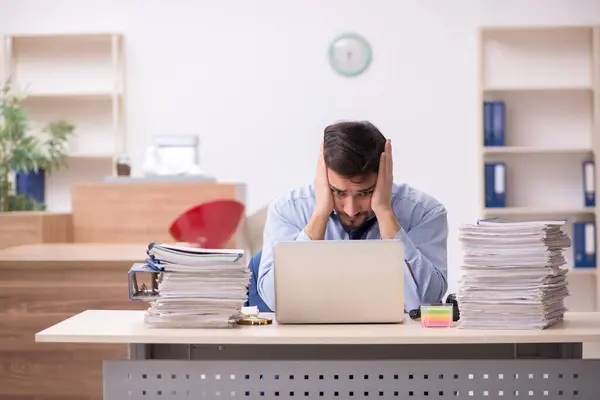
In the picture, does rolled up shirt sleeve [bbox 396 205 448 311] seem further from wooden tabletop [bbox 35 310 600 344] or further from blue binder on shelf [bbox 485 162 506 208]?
blue binder on shelf [bbox 485 162 506 208]

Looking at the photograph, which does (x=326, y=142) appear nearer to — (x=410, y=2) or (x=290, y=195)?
(x=290, y=195)

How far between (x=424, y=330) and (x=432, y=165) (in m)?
4.25

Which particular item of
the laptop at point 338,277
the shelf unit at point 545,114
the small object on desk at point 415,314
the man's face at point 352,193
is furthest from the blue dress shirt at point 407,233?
the shelf unit at point 545,114

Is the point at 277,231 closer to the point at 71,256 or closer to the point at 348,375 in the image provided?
the point at 348,375

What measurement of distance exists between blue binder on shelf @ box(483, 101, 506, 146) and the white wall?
171 mm

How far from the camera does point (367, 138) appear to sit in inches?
106

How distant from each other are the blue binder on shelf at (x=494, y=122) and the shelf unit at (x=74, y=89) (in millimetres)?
2433

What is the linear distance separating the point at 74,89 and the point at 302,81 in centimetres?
155

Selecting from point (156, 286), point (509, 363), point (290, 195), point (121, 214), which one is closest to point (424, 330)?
point (509, 363)

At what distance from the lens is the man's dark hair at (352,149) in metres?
2.63

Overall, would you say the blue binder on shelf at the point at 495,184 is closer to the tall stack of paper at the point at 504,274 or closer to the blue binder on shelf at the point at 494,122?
the blue binder on shelf at the point at 494,122

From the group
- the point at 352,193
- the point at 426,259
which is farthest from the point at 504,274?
the point at 352,193

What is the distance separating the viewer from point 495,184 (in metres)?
6.05

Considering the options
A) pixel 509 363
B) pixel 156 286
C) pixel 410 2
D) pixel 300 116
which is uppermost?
pixel 410 2
